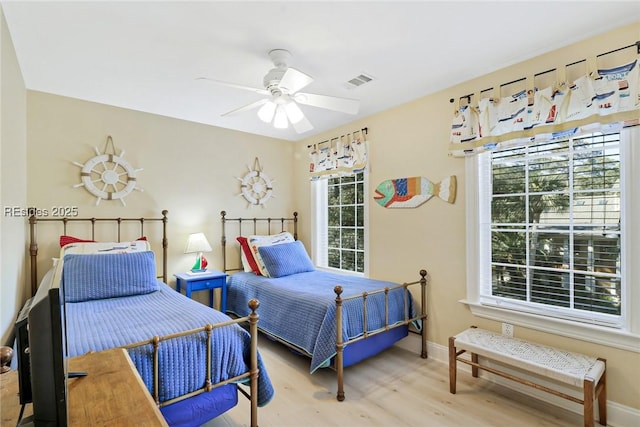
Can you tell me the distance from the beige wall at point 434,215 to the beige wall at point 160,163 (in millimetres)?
1532

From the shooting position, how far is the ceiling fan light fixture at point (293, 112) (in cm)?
237

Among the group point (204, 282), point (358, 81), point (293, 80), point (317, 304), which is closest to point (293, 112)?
point (293, 80)

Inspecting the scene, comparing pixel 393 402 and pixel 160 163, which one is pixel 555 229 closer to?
pixel 393 402

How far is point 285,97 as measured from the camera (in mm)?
2318

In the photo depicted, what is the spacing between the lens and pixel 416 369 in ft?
9.04

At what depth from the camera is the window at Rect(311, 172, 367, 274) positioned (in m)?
3.79

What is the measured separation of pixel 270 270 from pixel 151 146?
72.7 inches

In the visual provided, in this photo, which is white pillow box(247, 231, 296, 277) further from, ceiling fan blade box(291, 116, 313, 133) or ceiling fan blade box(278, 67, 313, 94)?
ceiling fan blade box(278, 67, 313, 94)

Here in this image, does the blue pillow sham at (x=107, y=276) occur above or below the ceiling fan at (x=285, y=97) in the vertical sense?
below

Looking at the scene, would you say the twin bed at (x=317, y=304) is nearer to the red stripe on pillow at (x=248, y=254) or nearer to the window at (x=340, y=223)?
the red stripe on pillow at (x=248, y=254)

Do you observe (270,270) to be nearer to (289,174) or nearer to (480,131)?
(289,174)

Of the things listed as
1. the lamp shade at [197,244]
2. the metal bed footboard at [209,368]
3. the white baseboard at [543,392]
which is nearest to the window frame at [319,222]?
the lamp shade at [197,244]

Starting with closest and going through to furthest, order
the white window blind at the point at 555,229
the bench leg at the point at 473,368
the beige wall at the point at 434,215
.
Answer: the white window blind at the point at 555,229 → the beige wall at the point at 434,215 → the bench leg at the point at 473,368

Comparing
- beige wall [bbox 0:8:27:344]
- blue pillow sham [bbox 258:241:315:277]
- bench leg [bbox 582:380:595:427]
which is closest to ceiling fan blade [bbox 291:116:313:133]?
blue pillow sham [bbox 258:241:315:277]
